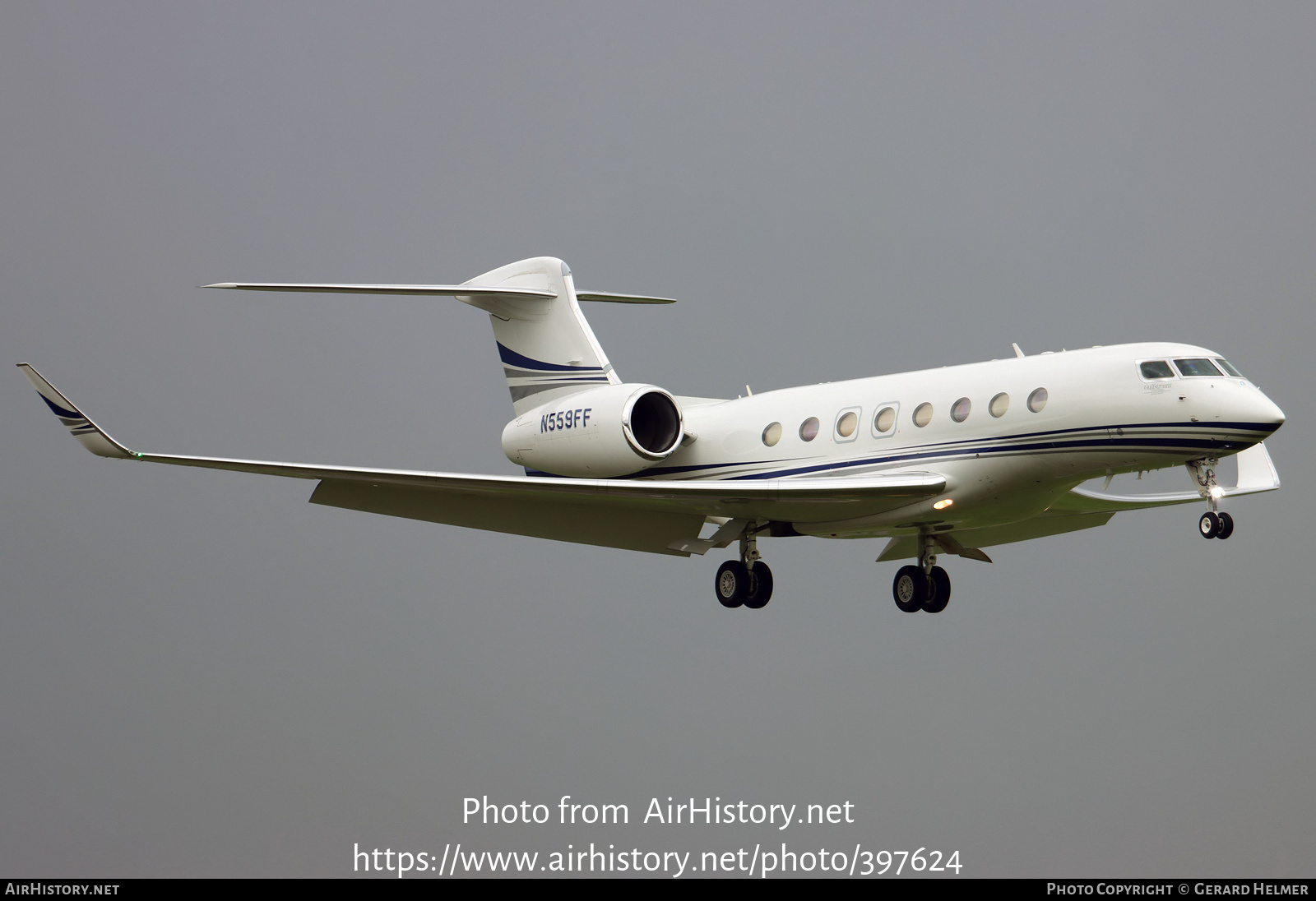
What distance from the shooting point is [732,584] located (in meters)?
21.1

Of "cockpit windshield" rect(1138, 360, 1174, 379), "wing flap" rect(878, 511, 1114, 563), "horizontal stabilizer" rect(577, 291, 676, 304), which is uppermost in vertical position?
"horizontal stabilizer" rect(577, 291, 676, 304)

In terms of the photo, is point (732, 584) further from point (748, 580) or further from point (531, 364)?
point (531, 364)

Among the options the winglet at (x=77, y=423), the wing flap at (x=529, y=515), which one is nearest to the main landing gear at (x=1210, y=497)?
the wing flap at (x=529, y=515)

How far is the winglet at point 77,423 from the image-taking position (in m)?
18.6

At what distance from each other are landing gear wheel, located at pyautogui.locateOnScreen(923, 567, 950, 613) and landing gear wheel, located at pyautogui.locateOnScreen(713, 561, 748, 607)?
241cm

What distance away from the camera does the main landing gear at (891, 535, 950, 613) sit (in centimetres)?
2088

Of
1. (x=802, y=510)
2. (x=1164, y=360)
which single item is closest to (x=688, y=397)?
(x=802, y=510)

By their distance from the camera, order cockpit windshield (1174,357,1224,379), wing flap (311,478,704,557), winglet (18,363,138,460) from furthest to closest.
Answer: wing flap (311,478,704,557), winglet (18,363,138,460), cockpit windshield (1174,357,1224,379)

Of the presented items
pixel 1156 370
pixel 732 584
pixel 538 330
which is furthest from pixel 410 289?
pixel 1156 370

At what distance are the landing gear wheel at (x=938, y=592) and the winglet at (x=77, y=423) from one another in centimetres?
1019

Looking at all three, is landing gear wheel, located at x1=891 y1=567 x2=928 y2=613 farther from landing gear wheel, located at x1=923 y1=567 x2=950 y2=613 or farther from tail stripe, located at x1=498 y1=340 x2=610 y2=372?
tail stripe, located at x1=498 y1=340 x2=610 y2=372

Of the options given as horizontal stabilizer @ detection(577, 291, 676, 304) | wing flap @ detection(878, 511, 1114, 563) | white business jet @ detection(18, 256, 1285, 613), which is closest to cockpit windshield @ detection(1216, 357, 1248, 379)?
white business jet @ detection(18, 256, 1285, 613)

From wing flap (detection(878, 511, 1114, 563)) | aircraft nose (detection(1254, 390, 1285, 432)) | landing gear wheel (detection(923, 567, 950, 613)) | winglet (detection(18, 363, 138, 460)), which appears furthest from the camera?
wing flap (detection(878, 511, 1114, 563))

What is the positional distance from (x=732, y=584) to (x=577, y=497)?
2455 millimetres
